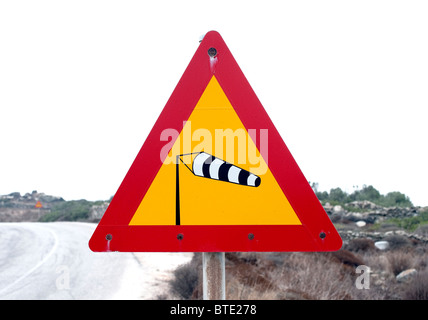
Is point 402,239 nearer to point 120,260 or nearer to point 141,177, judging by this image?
point 120,260

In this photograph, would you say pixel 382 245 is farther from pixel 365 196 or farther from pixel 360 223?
pixel 365 196

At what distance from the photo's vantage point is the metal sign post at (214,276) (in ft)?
6.77

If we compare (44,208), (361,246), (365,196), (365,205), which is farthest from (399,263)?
(44,208)

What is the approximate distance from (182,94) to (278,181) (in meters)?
0.63

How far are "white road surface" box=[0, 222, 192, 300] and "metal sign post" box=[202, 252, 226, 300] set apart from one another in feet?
15.1

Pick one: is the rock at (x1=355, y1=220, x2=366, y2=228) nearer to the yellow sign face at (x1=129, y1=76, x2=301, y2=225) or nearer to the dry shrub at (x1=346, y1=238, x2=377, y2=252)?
the dry shrub at (x1=346, y1=238, x2=377, y2=252)

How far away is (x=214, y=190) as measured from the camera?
6.86 ft

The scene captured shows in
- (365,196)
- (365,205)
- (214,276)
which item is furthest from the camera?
(365,196)

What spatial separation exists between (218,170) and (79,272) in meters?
10.6

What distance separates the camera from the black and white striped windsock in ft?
6.85

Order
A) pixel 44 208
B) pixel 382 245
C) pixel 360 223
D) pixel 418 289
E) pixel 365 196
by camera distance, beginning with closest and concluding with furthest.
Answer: pixel 418 289, pixel 382 245, pixel 360 223, pixel 365 196, pixel 44 208

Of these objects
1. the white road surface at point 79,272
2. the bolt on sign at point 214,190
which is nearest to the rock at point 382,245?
the white road surface at point 79,272

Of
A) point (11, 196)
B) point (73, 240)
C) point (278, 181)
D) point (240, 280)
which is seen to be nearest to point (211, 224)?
point (278, 181)

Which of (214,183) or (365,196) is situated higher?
(365,196)
